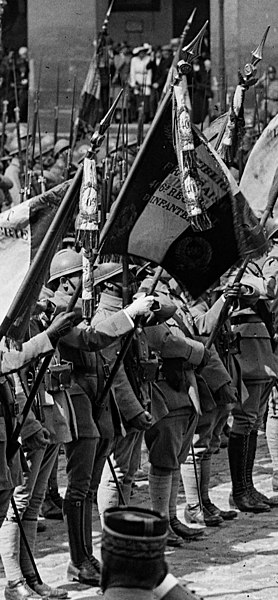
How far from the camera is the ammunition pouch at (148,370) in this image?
30.7 ft

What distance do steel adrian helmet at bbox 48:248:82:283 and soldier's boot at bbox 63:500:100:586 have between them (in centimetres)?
138

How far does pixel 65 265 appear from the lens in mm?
9008

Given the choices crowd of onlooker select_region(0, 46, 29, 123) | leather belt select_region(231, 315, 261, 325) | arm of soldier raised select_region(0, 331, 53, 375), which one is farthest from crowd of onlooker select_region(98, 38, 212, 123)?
arm of soldier raised select_region(0, 331, 53, 375)

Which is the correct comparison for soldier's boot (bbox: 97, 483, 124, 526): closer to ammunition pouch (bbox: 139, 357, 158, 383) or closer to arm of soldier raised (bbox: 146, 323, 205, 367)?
ammunition pouch (bbox: 139, 357, 158, 383)

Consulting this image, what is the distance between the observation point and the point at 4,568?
8.34m

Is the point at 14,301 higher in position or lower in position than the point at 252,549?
higher

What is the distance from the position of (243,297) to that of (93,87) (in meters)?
4.19

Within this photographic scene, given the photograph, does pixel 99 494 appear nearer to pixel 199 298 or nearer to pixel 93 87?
pixel 199 298

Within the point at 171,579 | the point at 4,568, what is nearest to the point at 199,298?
the point at 4,568

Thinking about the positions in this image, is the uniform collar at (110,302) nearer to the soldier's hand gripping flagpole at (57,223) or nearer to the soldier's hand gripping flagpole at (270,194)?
the soldier's hand gripping flagpole at (270,194)

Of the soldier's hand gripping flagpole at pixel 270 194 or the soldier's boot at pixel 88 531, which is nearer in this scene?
the soldier's hand gripping flagpole at pixel 270 194

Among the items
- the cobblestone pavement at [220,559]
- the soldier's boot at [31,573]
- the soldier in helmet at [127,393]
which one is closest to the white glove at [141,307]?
the soldier in helmet at [127,393]

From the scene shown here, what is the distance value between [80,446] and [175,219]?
1550 millimetres

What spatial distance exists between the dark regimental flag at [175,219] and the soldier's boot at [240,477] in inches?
124
